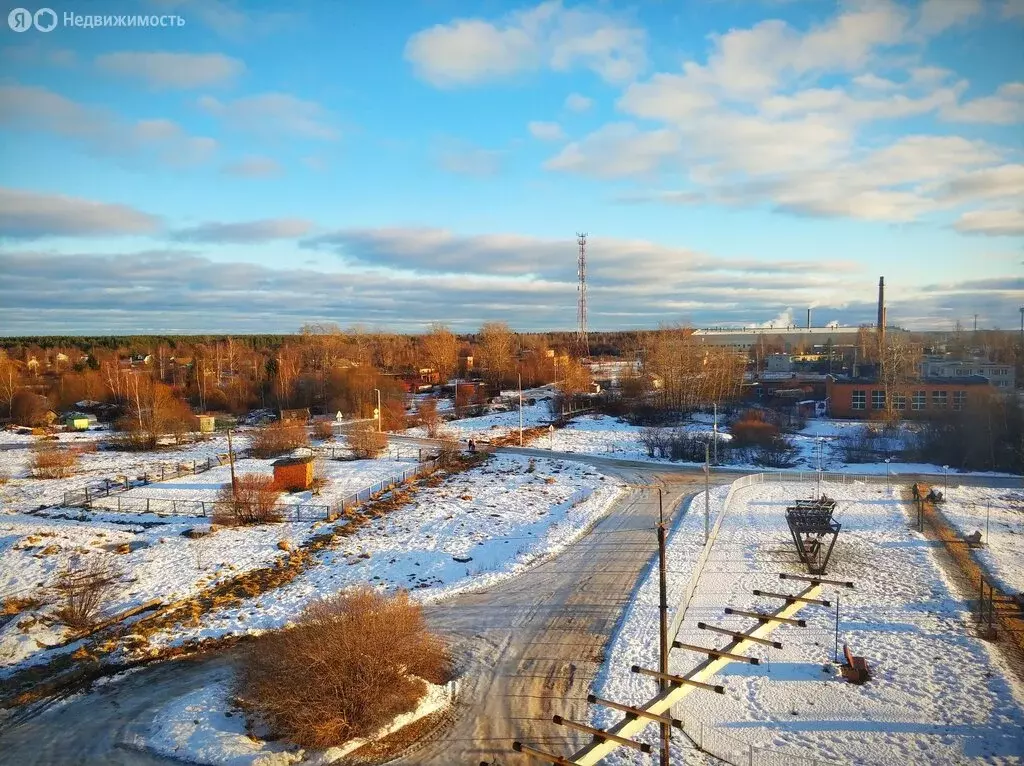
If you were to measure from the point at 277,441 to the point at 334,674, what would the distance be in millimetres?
30664

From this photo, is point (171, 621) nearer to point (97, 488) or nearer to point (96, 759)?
point (96, 759)

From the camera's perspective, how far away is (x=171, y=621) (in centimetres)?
1570

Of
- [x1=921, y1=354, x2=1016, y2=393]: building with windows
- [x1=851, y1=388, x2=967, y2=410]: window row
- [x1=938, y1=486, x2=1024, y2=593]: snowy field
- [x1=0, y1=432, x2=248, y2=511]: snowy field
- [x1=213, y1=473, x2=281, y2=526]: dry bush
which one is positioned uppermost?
[x1=921, y1=354, x2=1016, y2=393]: building with windows

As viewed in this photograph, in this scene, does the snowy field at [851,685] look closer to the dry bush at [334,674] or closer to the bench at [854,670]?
the bench at [854,670]

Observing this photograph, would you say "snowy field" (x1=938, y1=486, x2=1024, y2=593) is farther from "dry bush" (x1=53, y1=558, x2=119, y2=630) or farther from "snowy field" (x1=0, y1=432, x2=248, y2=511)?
"snowy field" (x1=0, y1=432, x2=248, y2=511)

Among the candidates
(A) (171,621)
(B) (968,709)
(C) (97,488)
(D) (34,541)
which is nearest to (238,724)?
(A) (171,621)

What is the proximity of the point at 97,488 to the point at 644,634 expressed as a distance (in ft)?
87.6

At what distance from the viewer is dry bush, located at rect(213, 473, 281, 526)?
2430cm

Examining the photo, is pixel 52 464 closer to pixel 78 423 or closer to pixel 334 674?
pixel 78 423

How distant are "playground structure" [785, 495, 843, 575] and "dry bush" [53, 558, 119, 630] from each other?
18880 mm

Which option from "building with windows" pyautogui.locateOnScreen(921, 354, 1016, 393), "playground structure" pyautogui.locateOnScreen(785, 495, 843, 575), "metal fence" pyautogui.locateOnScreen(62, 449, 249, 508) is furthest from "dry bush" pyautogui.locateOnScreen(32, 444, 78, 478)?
"building with windows" pyautogui.locateOnScreen(921, 354, 1016, 393)

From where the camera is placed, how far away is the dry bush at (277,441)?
3875 cm

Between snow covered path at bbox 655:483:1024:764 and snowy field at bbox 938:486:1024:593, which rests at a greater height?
snow covered path at bbox 655:483:1024:764

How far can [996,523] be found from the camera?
24359 mm
